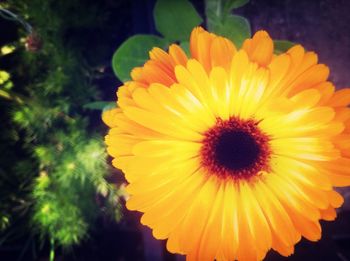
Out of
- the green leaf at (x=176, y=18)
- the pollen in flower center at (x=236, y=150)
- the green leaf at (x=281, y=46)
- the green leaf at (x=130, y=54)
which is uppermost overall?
the green leaf at (x=176, y=18)

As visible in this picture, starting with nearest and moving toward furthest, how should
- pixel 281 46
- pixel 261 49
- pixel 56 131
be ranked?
pixel 261 49
pixel 281 46
pixel 56 131

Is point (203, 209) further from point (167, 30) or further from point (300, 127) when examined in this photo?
point (167, 30)

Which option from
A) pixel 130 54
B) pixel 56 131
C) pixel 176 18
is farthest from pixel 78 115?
pixel 176 18

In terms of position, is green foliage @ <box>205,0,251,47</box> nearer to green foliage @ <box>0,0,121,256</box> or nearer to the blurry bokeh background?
the blurry bokeh background

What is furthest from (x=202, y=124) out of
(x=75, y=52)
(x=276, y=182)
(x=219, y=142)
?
(x=75, y=52)

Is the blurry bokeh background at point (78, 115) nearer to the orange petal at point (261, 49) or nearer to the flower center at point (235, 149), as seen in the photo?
the flower center at point (235, 149)

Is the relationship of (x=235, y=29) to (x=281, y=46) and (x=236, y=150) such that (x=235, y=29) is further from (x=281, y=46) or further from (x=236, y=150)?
(x=236, y=150)

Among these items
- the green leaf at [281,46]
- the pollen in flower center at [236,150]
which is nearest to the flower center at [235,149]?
the pollen in flower center at [236,150]
